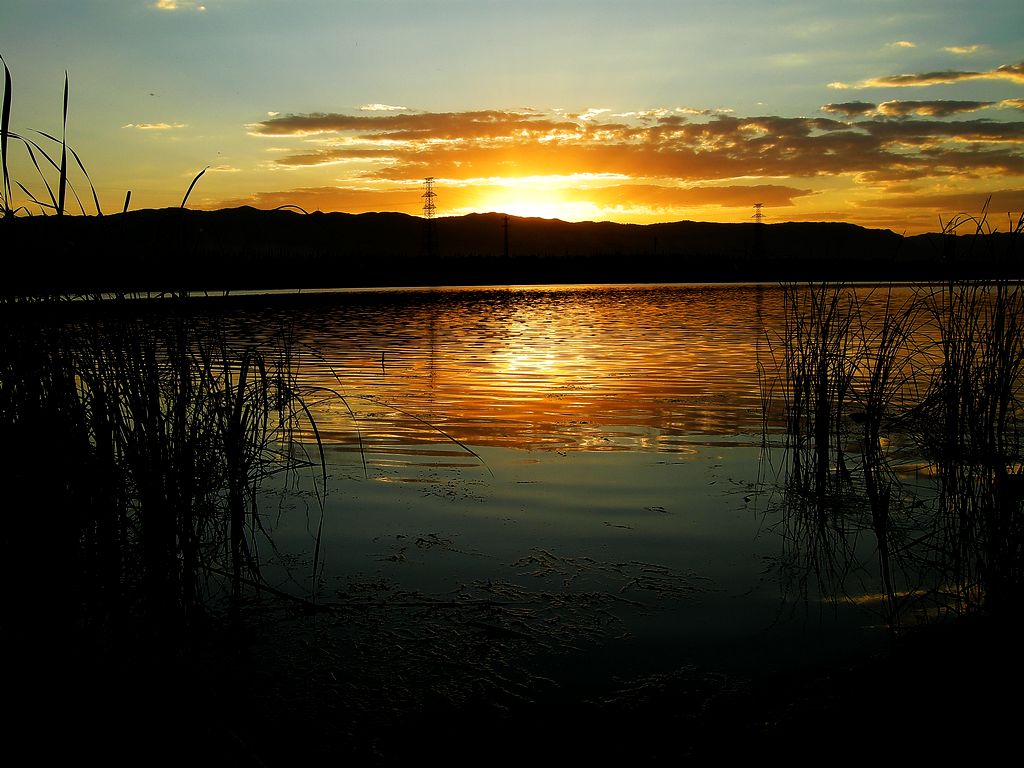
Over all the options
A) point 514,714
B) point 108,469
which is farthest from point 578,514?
point 108,469

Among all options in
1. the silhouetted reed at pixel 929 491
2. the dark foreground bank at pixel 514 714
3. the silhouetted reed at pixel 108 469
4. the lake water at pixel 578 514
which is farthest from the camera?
the silhouetted reed at pixel 929 491

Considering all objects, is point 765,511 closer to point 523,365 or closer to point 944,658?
point 944,658

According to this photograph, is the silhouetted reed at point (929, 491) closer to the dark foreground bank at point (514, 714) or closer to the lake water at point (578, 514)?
the lake water at point (578, 514)

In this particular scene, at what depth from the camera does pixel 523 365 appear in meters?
15.8

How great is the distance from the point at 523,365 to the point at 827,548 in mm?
10328

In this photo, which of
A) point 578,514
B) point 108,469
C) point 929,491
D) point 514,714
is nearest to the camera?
point 514,714

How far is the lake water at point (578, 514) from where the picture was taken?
4.42 metres

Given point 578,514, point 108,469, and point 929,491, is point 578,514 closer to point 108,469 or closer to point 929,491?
point 929,491

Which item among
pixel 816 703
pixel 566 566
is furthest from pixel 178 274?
pixel 816 703

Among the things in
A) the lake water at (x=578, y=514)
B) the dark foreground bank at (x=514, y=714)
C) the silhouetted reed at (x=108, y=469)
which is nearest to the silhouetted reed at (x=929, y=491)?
the lake water at (x=578, y=514)

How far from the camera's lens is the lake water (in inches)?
174

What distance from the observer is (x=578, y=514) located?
6363 millimetres

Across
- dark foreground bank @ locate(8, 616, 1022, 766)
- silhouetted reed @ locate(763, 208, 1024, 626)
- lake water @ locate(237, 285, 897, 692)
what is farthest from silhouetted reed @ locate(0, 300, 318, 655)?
silhouetted reed @ locate(763, 208, 1024, 626)

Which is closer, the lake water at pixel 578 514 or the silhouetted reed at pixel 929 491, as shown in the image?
the lake water at pixel 578 514
